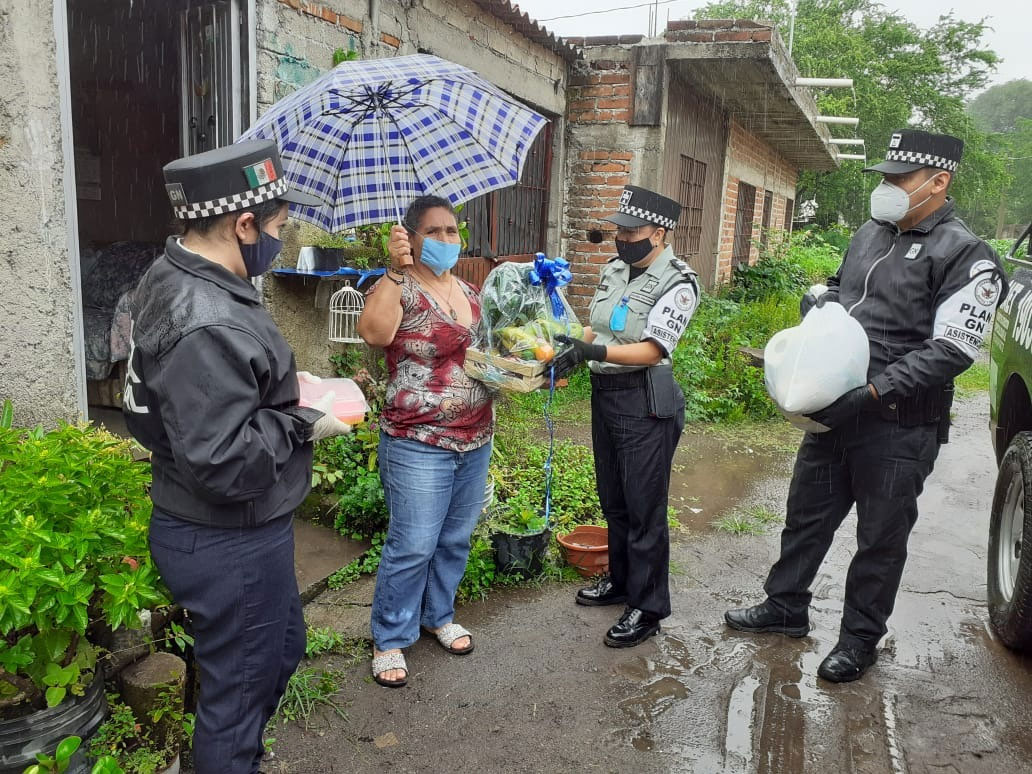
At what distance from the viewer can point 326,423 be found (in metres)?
2.20

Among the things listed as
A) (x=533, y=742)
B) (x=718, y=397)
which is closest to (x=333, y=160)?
(x=533, y=742)

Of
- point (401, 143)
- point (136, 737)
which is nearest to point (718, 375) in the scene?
point (401, 143)

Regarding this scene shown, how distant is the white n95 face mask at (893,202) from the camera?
317 centimetres

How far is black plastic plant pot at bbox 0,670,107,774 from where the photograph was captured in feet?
6.98

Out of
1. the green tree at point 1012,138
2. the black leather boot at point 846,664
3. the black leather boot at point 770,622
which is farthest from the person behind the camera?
the green tree at point 1012,138

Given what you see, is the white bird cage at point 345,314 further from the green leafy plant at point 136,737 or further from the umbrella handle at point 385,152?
the green leafy plant at point 136,737

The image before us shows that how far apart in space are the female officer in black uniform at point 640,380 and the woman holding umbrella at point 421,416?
1.44 ft

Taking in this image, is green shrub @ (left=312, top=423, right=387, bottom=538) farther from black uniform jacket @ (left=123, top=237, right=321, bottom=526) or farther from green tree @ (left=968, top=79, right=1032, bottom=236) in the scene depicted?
green tree @ (left=968, top=79, right=1032, bottom=236)

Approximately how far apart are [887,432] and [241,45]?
369 centimetres

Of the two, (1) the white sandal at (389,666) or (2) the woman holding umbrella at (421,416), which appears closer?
(2) the woman holding umbrella at (421,416)

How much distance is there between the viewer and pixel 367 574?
401cm

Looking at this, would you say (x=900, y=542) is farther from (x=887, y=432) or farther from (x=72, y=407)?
(x=72, y=407)

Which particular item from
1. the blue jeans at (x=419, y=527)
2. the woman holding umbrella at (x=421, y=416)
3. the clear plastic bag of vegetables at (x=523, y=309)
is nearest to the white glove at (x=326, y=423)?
the woman holding umbrella at (x=421, y=416)

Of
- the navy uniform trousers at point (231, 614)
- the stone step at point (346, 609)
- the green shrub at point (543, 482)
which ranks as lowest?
the stone step at point (346, 609)
